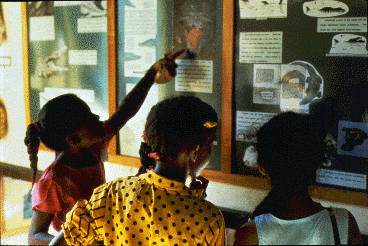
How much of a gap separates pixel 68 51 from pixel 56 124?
0.96m

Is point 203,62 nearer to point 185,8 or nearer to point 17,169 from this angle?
point 185,8

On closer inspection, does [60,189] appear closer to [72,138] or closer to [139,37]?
[72,138]

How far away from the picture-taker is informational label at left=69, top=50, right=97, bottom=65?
218 centimetres

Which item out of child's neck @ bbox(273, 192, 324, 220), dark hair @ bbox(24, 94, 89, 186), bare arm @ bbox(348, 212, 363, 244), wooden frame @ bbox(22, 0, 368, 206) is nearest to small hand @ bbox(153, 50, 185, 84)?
wooden frame @ bbox(22, 0, 368, 206)

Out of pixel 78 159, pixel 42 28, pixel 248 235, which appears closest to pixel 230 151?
pixel 78 159

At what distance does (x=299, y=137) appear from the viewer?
39.4 inches

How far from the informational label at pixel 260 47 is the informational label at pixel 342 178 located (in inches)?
21.2

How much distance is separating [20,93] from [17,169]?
58cm

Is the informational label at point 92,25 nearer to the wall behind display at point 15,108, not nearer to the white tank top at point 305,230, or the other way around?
the wall behind display at point 15,108

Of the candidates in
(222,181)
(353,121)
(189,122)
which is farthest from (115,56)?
(353,121)

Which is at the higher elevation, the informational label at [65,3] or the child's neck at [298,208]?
the informational label at [65,3]

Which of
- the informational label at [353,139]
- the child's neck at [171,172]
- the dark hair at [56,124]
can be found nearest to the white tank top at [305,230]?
the child's neck at [171,172]

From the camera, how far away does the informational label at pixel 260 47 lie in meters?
1.60

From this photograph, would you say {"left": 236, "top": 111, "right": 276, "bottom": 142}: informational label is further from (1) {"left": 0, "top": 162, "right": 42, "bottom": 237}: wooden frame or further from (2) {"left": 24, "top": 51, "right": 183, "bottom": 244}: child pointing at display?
(1) {"left": 0, "top": 162, "right": 42, "bottom": 237}: wooden frame
